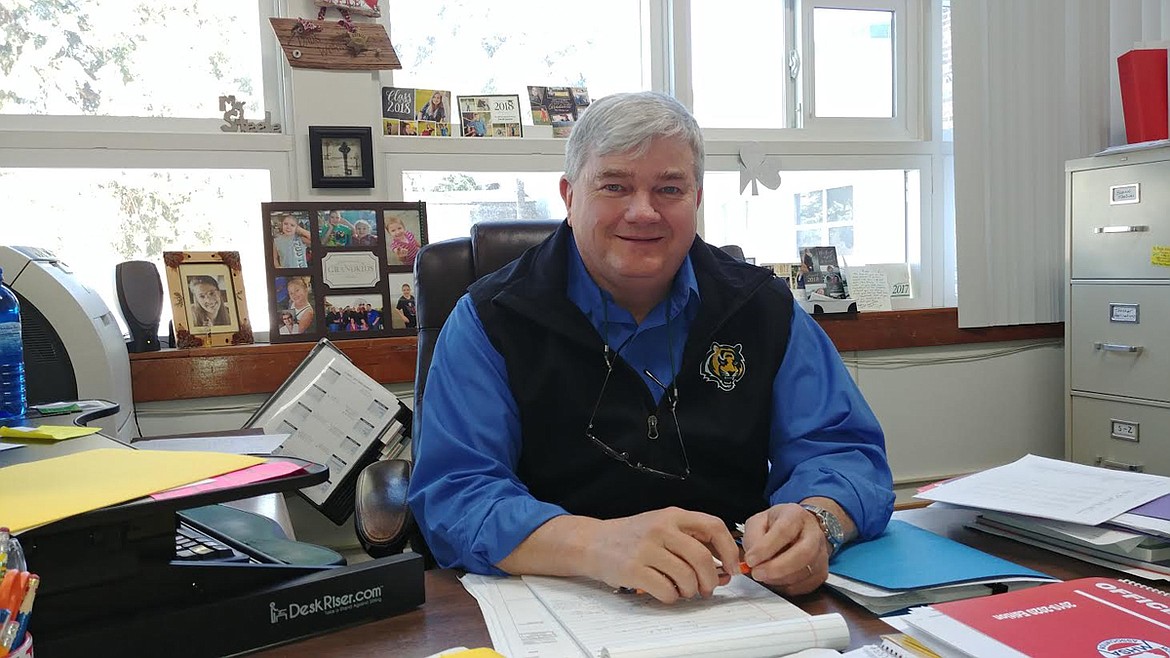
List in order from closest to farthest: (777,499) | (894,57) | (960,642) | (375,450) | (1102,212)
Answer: (960,642), (777,499), (375,450), (1102,212), (894,57)

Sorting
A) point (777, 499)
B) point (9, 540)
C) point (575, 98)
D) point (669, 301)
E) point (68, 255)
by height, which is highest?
point (575, 98)

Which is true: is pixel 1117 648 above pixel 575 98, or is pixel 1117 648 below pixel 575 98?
below

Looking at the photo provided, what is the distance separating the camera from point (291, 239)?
215 cm

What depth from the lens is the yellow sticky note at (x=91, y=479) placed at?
1.88 ft

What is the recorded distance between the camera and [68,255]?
2.18 m

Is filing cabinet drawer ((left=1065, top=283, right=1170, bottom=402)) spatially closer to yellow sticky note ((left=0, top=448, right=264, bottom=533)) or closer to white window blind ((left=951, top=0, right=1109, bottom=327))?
white window blind ((left=951, top=0, right=1109, bottom=327))

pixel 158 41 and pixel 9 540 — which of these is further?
pixel 158 41

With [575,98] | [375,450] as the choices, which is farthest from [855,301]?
[375,450]

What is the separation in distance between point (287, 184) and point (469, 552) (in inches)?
67.0

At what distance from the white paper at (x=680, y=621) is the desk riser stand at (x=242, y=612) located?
0.49 feet

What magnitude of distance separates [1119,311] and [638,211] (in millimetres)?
2144

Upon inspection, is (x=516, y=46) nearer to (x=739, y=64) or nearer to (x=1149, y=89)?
(x=739, y=64)

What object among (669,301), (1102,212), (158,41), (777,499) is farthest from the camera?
(1102,212)

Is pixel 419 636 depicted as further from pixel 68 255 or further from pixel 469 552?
pixel 68 255
